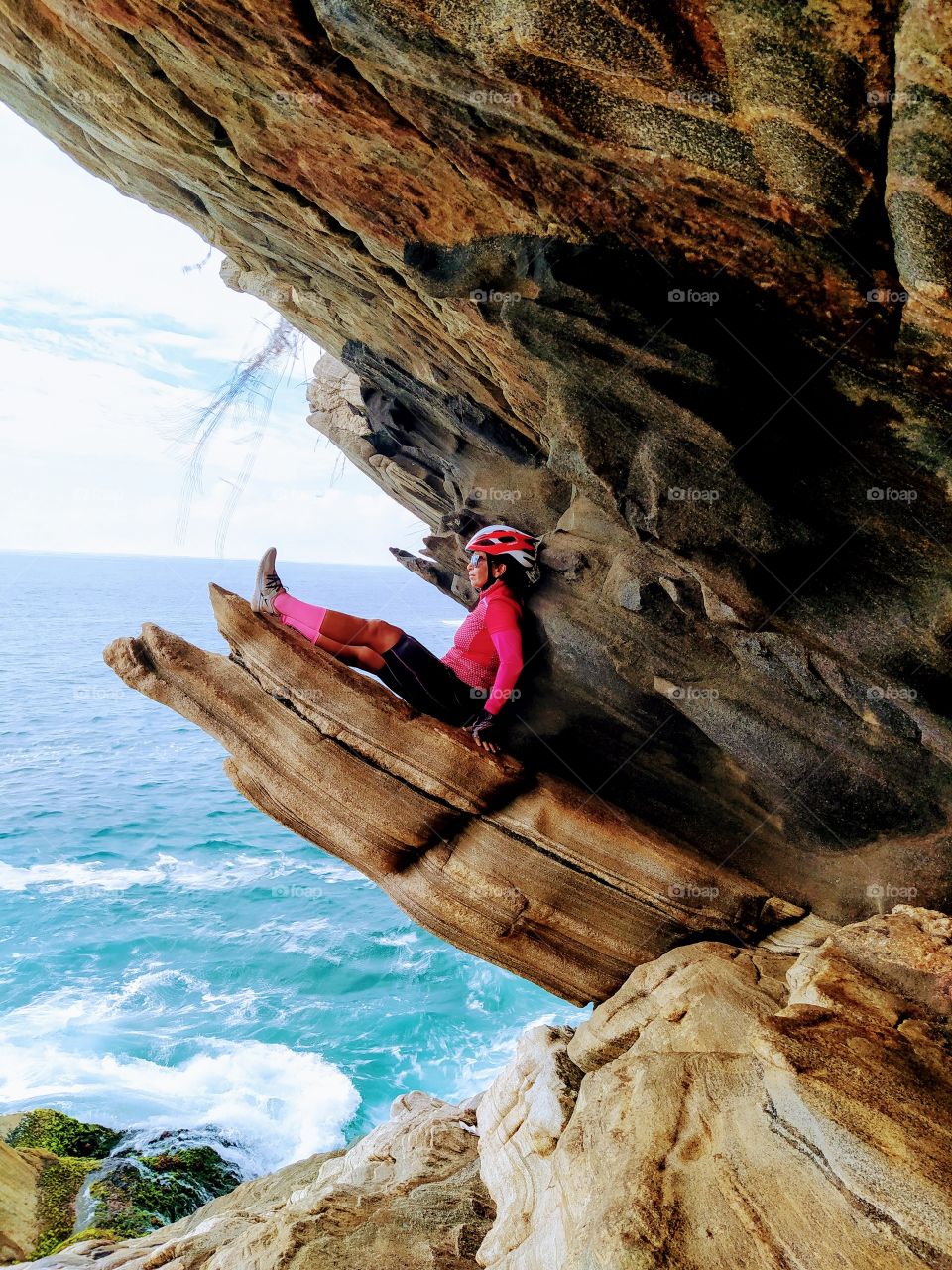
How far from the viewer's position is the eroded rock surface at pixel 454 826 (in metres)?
9.54

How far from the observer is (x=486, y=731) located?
10273mm

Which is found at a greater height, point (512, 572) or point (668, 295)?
point (668, 295)

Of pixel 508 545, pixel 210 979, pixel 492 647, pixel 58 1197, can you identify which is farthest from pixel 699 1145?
pixel 210 979

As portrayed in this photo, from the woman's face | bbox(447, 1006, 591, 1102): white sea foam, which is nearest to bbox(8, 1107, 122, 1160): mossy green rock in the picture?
bbox(447, 1006, 591, 1102): white sea foam

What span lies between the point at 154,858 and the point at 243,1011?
694 inches

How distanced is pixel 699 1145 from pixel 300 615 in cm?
745

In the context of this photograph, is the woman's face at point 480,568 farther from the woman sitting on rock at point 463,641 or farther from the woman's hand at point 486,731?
the woman's hand at point 486,731

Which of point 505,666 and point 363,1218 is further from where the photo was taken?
point 505,666

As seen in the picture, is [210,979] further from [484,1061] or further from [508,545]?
[508,545]

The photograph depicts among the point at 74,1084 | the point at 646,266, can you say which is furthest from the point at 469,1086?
the point at 646,266

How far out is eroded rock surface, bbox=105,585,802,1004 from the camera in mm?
9539

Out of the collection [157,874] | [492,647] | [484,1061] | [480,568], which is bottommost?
[157,874]

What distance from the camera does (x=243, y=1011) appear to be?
1307 inches

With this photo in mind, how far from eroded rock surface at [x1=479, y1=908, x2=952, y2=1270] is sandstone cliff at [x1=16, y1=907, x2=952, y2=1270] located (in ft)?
0.05
